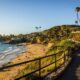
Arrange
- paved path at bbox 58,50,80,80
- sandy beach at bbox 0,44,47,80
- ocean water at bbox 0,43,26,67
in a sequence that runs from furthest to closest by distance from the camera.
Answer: ocean water at bbox 0,43,26,67
sandy beach at bbox 0,44,47,80
paved path at bbox 58,50,80,80

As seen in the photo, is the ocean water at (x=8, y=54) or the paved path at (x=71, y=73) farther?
the ocean water at (x=8, y=54)

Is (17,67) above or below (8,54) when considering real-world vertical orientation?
above

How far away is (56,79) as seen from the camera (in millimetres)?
11242

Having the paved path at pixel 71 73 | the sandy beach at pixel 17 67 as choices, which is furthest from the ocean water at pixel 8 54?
the paved path at pixel 71 73

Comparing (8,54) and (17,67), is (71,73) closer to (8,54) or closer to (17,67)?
(17,67)

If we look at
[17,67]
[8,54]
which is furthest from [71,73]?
[8,54]

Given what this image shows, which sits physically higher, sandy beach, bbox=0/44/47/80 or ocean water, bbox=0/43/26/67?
sandy beach, bbox=0/44/47/80

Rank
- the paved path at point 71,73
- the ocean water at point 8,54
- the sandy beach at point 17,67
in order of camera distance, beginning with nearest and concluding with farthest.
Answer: the paved path at point 71,73 → the sandy beach at point 17,67 → the ocean water at point 8,54

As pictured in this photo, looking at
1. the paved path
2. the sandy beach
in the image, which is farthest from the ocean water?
the paved path

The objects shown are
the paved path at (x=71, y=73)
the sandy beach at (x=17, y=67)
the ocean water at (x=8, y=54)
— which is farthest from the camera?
the ocean water at (x=8, y=54)

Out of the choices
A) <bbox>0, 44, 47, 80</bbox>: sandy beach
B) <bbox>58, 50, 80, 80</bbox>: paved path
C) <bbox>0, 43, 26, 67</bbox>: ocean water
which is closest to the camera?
<bbox>58, 50, 80, 80</bbox>: paved path

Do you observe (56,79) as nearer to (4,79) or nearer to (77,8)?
(4,79)

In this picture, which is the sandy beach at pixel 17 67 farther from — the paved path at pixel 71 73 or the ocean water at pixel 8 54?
the paved path at pixel 71 73

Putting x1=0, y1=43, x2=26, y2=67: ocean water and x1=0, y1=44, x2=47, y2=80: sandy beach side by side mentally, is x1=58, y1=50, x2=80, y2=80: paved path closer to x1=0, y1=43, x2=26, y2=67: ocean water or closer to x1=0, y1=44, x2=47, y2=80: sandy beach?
x1=0, y1=44, x2=47, y2=80: sandy beach
